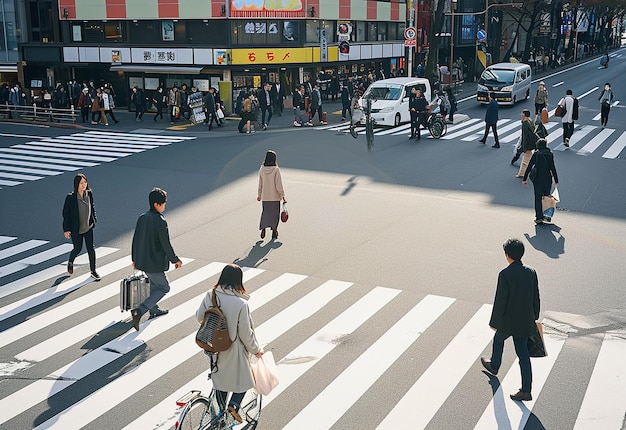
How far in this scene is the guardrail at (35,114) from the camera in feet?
112

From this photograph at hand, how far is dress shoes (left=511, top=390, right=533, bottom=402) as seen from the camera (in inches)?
303

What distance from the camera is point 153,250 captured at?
31.3ft

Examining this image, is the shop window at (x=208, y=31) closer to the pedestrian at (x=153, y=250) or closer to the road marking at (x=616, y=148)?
the road marking at (x=616, y=148)

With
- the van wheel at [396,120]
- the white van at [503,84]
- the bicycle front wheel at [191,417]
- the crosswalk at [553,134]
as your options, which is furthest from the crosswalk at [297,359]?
the white van at [503,84]

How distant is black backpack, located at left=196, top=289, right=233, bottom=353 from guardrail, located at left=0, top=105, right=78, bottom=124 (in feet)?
96.1

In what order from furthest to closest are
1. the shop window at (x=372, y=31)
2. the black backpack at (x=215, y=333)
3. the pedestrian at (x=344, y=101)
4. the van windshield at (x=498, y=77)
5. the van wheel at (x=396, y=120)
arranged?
1. the shop window at (x=372, y=31)
2. the van windshield at (x=498, y=77)
3. the pedestrian at (x=344, y=101)
4. the van wheel at (x=396, y=120)
5. the black backpack at (x=215, y=333)

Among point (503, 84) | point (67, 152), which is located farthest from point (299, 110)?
point (503, 84)

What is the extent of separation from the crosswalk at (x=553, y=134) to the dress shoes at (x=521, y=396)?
17.3m

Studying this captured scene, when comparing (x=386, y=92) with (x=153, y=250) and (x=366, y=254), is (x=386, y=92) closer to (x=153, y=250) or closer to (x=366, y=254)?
(x=366, y=254)

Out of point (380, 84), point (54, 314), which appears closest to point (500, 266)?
point (54, 314)

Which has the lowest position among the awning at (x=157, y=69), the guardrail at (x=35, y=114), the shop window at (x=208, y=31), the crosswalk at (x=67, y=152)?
the crosswalk at (x=67, y=152)

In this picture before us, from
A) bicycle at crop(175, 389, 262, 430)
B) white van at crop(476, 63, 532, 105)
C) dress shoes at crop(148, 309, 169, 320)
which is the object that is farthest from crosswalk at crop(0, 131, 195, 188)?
white van at crop(476, 63, 532, 105)

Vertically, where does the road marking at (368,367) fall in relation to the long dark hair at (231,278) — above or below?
below

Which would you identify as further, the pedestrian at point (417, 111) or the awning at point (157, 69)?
the awning at point (157, 69)
